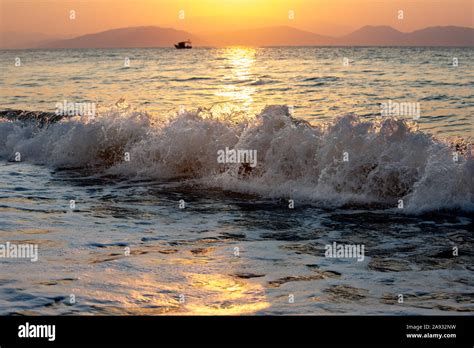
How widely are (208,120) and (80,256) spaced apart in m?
8.11

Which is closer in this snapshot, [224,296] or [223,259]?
[224,296]

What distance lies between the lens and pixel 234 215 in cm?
997

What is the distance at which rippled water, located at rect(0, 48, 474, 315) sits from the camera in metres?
6.14

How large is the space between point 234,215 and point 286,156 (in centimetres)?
316

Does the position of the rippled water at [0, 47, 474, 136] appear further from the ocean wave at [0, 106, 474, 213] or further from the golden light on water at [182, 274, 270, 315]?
the golden light on water at [182, 274, 270, 315]

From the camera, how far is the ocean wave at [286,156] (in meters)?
10.8

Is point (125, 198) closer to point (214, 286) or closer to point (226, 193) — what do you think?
point (226, 193)

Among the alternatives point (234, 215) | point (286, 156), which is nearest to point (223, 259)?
point (234, 215)

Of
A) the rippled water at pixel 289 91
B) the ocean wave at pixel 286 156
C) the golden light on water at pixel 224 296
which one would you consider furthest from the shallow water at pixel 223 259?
the rippled water at pixel 289 91

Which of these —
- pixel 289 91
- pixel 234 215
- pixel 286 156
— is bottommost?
pixel 234 215

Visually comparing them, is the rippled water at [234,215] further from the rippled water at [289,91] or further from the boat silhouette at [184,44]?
the boat silhouette at [184,44]

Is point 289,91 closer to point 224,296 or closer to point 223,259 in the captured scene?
point 223,259

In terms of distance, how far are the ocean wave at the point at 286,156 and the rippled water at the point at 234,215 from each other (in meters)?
0.03

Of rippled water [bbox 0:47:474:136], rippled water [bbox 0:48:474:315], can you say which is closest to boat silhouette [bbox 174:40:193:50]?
rippled water [bbox 0:47:474:136]
